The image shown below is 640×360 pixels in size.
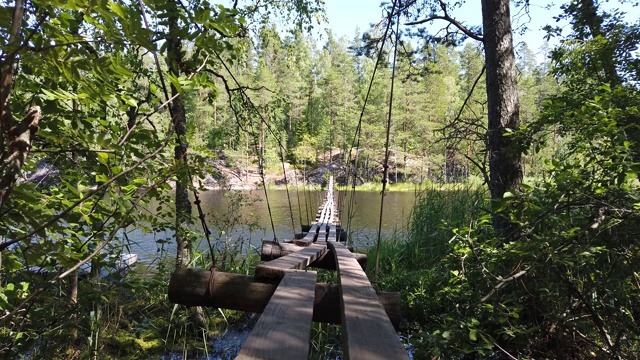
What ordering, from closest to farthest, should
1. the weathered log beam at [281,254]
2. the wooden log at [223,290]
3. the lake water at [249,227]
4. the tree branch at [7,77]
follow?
1. the tree branch at [7,77]
2. the wooden log at [223,290]
3. the weathered log beam at [281,254]
4. the lake water at [249,227]

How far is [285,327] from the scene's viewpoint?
37.8 inches

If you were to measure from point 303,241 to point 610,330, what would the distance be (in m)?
1.93

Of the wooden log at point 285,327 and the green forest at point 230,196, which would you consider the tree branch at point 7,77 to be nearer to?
the green forest at point 230,196

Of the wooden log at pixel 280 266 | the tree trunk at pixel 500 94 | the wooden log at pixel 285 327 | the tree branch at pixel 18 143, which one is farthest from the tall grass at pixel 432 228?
the tree branch at pixel 18 143

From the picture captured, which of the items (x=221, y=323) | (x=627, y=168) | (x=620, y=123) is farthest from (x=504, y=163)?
(x=221, y=323)

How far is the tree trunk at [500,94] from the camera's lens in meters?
2.63

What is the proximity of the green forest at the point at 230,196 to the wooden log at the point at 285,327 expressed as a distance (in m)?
0.36

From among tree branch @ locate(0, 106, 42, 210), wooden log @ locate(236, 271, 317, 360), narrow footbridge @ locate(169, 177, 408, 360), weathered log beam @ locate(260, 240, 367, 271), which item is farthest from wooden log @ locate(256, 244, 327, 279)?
tree branch @ locate(0, 106, 42, 210)

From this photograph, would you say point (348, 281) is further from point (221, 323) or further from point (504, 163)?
point (221, 323)

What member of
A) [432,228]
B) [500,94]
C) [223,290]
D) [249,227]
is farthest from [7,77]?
[432,228]

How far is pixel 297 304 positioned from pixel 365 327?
0.89 feet

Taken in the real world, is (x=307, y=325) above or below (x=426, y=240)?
above

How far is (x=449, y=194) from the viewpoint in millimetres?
5863

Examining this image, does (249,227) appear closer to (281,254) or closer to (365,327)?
(281,254)
